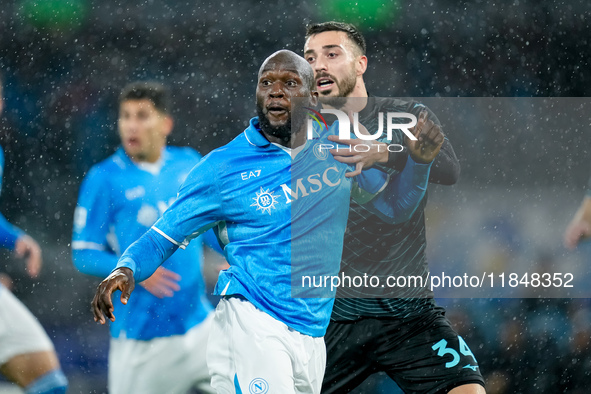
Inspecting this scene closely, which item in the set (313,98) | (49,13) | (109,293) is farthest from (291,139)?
(49,13)

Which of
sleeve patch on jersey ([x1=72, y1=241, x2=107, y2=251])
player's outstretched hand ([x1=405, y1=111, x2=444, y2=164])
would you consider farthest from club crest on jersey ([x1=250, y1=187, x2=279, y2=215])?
sleeve patch on jersey ([x1=72, y1=241, x2=107, y2=251])

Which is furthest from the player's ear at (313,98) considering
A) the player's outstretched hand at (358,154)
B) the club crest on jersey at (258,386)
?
the club crest on jersey at (258,386)

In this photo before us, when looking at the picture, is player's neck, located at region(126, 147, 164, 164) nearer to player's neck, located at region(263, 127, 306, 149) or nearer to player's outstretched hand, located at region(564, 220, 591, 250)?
player's neck, located at region(263, 127, 306, 149)

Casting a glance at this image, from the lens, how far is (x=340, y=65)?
413cm

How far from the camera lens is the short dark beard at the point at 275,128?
310cm

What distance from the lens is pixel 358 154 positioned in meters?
3.38

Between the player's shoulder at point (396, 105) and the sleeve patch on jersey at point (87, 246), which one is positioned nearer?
the player's shoulder at point (396, 105)

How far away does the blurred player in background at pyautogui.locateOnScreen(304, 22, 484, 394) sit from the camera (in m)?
3.51

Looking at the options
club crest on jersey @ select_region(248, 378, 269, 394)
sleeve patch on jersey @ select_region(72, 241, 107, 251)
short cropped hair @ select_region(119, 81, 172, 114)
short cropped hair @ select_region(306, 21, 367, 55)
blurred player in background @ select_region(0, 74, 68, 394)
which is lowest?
blurred player in background @ select_region(0, 74, 68, 394)

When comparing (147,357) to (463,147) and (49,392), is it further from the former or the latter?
(463,147)

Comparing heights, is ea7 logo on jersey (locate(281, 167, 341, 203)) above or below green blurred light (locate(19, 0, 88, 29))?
below

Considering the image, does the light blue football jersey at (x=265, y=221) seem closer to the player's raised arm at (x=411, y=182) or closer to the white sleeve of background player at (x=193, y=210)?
the white sleeve of background player at (x=193, y=210)

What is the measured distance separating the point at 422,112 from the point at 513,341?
2.64 m

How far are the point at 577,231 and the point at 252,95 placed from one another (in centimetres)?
260
